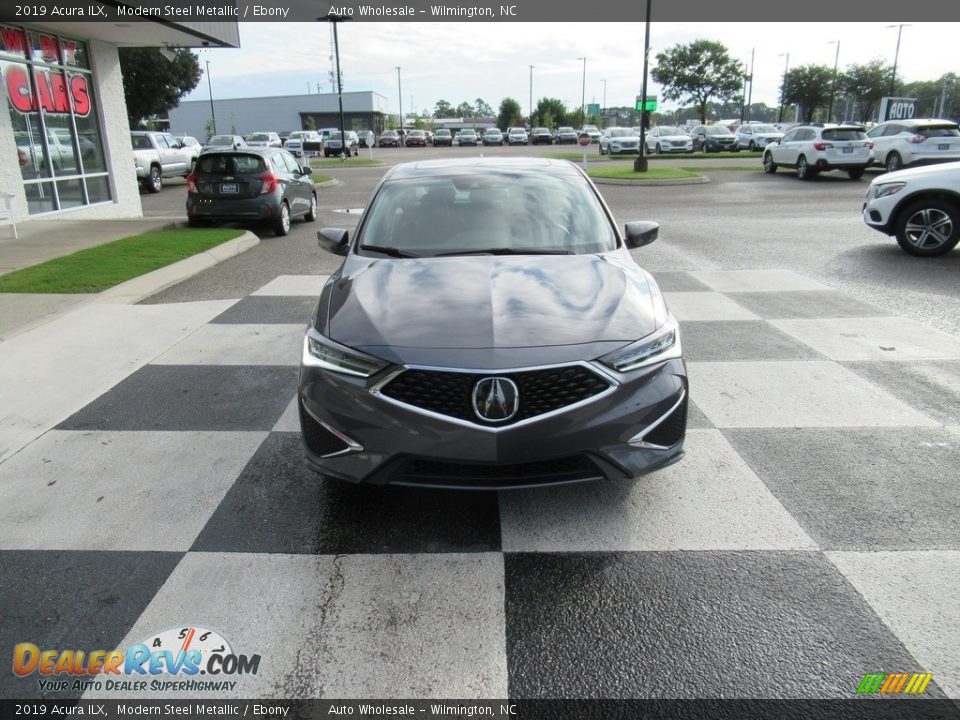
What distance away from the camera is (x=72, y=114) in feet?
49.7

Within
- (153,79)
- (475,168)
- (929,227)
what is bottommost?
(929,227)

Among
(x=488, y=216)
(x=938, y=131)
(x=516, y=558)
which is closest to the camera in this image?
(x=516, y=558)

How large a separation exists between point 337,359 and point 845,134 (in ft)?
77.9

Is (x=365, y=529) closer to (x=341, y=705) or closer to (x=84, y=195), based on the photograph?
(x=341, y=705)

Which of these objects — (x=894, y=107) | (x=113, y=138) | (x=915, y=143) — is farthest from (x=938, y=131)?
(x=894, y=107)

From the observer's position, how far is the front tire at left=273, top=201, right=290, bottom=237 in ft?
42.3

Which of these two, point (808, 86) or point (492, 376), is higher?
point (808, 86)

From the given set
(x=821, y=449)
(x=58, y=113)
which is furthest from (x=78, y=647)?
(x=58, y=113)

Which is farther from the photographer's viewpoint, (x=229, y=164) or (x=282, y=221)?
(x=282, y=221)

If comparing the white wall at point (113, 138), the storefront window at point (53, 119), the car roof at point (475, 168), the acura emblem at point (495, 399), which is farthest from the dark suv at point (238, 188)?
the acura emblem at point (495, 399)

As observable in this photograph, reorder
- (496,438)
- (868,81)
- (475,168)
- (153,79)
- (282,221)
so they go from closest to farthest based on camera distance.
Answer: (496,438), (475,168), (282,221), (153,79), (868,81)

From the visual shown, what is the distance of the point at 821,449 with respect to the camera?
4.18m

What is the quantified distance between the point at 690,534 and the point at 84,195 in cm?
1632

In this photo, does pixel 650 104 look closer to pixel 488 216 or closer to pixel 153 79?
pixel 488 216
